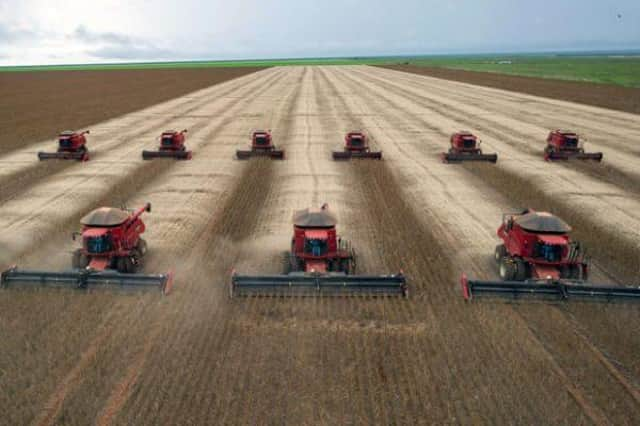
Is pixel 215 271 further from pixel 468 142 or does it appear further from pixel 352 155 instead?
pixel 468 142

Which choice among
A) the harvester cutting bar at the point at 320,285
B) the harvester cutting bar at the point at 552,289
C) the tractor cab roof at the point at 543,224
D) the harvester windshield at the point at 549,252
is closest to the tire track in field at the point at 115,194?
the harvester cutting bar at the point at 320,285

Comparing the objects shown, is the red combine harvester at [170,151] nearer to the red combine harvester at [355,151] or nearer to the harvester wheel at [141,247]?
the red combine harvester at [355,151]

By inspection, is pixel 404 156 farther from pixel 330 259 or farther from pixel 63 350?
pixel 63 350

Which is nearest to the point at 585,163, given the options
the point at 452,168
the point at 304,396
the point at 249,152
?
the point at 452,168

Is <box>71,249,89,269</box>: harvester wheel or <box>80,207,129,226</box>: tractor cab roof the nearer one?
<box>80,207,129,226</box>: tractor cab roof

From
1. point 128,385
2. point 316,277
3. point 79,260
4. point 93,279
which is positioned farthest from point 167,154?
point 128,385

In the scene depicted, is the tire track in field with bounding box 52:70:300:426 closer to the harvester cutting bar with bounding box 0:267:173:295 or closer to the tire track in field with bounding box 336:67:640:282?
the harvester cutting bar with bounding box 0:267:173:295

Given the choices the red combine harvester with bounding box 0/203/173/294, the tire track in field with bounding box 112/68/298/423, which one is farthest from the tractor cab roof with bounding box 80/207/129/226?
the tire track in field with bounding box 112/68/298/423
